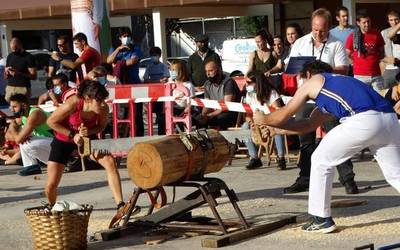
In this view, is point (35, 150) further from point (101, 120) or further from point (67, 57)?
point (101, 120)

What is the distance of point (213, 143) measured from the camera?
8.55m

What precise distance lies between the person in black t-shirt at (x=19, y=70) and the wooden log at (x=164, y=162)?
8915 mm

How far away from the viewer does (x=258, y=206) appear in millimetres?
9648

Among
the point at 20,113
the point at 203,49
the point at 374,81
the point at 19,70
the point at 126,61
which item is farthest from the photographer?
the point at 19,70

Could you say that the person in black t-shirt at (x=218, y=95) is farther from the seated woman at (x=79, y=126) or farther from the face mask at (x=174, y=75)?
the seated woman at (x=79, y=126)

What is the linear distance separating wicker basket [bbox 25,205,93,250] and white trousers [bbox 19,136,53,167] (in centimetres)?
611

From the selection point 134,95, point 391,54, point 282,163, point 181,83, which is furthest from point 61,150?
point 391,54

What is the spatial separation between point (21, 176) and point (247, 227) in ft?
21.0

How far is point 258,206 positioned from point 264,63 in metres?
4.89

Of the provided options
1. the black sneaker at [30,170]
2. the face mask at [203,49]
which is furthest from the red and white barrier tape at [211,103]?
the face mask at [203,49]

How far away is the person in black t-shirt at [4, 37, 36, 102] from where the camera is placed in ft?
54.7

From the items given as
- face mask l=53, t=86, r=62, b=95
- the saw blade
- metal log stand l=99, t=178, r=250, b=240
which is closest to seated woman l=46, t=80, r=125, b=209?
metal log stand l=99, t=178, r=250, b=240

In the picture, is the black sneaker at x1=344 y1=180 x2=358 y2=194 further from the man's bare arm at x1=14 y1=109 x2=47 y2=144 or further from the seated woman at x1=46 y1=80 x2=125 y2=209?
the man's bare arm at x1=14 y1=109 x2=47 y2=144

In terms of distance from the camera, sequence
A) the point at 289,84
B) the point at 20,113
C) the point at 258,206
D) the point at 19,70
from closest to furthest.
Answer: the point at 258,206
the point at 289,84
the point at 20,113
the point at 19,70
